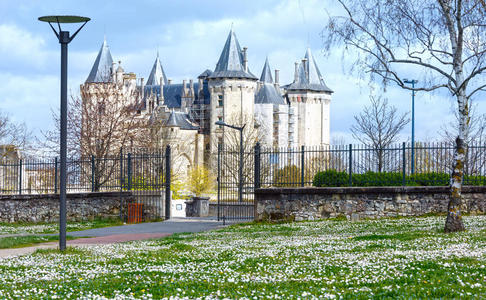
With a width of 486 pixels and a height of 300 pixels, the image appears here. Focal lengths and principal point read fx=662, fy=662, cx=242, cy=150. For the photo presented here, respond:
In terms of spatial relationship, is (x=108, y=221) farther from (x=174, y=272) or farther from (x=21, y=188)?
(x=174, y=272)

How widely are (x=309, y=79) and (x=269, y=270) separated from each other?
133609 millimetres

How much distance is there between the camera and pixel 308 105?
140500 millimetres

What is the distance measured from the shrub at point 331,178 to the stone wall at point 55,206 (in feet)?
27.5

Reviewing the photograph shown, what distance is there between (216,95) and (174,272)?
118 metres

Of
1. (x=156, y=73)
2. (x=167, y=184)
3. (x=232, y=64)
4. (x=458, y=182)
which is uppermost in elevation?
(x=156, y=73)

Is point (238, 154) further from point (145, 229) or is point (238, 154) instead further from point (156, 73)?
point (156, 73)

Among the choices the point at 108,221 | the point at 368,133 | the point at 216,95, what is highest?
the point at 216,95

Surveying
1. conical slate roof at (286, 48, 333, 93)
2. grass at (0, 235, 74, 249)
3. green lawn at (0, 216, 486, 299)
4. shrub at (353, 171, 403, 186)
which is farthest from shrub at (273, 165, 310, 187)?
conical slate roof at (286, 48, 333, 93)

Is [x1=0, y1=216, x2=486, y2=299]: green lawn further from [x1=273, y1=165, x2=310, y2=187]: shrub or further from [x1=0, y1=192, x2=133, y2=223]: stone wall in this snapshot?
[x1=0, y1=192, x2=133, y2=223]: stone wall

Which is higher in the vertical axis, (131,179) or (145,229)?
(131,179)

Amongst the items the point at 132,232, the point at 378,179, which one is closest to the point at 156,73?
the point at 378,179

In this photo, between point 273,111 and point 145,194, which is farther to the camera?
point 273,111

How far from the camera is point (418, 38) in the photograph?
18.0 metres

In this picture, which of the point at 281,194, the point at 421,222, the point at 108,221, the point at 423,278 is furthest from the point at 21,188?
the point at 423,278
